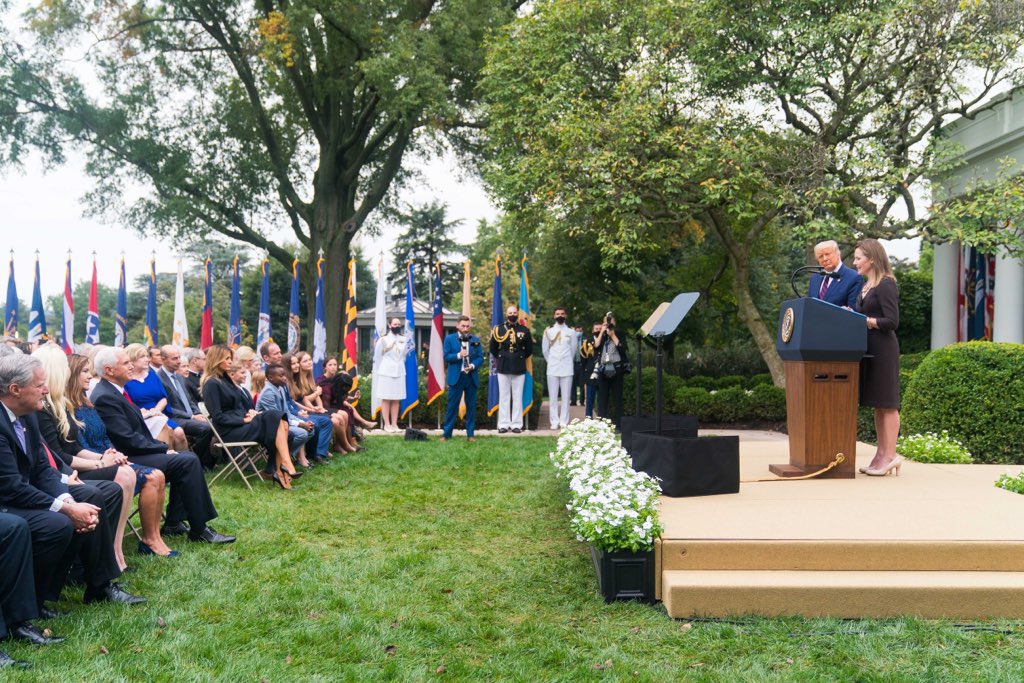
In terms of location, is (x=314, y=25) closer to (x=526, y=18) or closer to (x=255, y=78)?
(x=255, y=78)

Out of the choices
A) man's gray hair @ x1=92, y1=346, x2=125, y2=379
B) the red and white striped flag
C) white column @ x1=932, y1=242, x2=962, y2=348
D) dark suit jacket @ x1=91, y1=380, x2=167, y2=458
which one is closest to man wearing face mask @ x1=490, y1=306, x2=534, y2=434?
the red and white striped flag

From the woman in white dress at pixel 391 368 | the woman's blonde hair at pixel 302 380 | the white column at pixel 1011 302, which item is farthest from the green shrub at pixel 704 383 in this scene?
the woman's blonde hair at pixel 302 380

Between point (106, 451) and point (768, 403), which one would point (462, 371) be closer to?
point (768, 403)

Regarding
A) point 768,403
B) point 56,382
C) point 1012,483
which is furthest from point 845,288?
point 768,403

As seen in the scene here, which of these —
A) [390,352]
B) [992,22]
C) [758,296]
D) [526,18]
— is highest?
[526,18]

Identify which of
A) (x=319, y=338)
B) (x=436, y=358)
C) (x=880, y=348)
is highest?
(x=319, y=338)

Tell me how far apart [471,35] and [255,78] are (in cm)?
681

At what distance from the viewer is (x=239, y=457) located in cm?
841

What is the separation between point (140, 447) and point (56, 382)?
1.07 meters

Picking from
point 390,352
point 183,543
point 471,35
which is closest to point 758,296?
point 471,35

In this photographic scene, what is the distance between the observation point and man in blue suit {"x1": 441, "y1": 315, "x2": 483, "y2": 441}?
12.6 m

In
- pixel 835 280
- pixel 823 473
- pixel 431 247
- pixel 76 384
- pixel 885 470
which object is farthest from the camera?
pixel 431 247

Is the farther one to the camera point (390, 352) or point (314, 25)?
point (314, 25)

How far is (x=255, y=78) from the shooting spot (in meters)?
22.2
